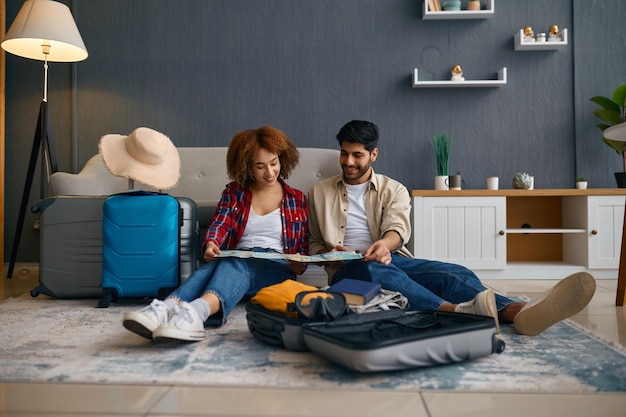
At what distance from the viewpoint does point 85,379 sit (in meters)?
1.25

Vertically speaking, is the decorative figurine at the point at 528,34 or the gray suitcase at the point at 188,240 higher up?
the decorative figurine at the point at 528,34

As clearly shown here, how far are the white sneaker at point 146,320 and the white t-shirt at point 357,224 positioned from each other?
3.20 feet

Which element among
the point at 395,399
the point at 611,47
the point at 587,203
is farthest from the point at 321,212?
the point at 611,47

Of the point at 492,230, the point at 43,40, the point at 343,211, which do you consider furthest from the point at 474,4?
the point at 43,40

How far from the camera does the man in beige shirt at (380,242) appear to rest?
1.73 meters

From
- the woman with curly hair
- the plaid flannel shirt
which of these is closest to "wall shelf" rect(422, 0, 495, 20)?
the woman with curly hair

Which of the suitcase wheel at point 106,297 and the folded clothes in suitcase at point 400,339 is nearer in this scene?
the folded clothes in suitcase at point 400,339

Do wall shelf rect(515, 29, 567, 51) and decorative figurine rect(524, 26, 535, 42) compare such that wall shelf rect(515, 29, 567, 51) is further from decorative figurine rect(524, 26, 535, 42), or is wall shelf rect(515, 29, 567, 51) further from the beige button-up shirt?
the beige button-up shirt

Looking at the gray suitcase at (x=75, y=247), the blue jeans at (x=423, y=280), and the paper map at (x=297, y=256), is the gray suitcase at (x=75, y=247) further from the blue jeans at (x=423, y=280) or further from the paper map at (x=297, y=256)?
the blue jeans at (x=423, y=280)

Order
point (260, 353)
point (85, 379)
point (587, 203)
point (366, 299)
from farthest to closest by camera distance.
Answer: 1. point (587, 203)
2. point (366, 299)
3. point (260, 353)
4. point (85, 379)

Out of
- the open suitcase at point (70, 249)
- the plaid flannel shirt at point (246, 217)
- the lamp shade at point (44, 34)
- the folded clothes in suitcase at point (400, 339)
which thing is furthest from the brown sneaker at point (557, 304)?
the lamp shade at point (44, 34)

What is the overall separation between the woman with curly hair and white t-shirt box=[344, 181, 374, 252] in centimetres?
20

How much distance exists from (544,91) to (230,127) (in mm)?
2217

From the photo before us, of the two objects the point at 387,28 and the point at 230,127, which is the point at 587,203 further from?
the point at 230,127
